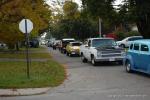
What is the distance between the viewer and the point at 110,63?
102ft

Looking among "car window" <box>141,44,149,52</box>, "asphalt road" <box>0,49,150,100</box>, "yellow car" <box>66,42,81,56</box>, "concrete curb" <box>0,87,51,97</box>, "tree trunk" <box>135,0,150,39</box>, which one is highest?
"tree trunk" <box>135,0,150,39</box>

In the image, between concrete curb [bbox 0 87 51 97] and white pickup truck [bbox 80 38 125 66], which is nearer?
concrete curb [bbox 0 87 51 97]

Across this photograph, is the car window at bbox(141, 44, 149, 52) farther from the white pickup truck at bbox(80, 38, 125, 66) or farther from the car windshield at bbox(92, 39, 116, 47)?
the car windshield at bbox(92, 39, 116, 47)

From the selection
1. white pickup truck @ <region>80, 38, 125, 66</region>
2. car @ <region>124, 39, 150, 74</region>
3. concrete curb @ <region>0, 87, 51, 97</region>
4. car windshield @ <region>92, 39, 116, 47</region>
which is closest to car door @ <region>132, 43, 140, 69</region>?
car @ <region>124, 39, 150, 74</region>

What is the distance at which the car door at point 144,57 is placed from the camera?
20.0 meters

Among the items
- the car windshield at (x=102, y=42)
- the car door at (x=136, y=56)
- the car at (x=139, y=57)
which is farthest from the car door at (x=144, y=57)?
the car windshield at (x=102, y=42)

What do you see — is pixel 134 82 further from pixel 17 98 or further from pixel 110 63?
pixel 110 63

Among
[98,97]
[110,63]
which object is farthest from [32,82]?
[110,63]

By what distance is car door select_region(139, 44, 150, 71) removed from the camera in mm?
20013

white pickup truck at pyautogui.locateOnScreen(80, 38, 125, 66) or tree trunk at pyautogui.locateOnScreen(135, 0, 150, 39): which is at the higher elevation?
tree trunk at pyautogui.locateOnScreen(135, 0, 150, 39)

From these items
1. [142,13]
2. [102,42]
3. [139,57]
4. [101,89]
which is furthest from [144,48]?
[142,13]

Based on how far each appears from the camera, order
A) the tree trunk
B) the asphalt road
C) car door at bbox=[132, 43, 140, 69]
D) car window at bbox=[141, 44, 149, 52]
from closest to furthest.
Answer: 1. the asphalt road
2. car window at bbox=[141, 44, 149, 52]
3. car door at bbox=[132, 43, 140, 69]
4. the tree trunk

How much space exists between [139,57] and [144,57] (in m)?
0.74

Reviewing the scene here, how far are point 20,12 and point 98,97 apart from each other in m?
23.8
